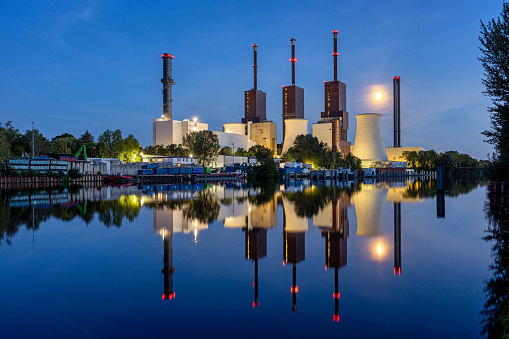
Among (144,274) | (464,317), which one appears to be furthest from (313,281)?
(144,274)

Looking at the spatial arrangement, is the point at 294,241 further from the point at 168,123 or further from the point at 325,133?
the point at 325,133

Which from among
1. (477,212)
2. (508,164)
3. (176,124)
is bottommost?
(477,212)

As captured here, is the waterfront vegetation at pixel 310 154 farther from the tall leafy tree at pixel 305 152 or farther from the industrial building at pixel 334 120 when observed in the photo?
the industrial building at pixel 334 120

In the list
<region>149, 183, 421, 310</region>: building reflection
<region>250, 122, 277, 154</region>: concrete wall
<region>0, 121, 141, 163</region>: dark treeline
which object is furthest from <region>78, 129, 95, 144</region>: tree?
<region>149, 183, 421, 310</region>: building reflection

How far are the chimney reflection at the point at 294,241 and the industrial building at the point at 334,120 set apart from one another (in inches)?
3414

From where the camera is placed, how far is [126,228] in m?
9.59

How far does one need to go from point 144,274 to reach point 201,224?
15.9 feet

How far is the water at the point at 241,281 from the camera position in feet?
12.0

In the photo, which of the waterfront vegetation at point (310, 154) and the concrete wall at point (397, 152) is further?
the concrete wall at point (397, 152)

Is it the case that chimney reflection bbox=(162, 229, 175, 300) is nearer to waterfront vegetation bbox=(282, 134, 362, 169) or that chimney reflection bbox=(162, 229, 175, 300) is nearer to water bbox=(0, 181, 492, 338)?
water bbox=(0, 181, 492, 338)

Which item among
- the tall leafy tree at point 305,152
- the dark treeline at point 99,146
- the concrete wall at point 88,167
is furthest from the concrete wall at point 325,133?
the concrete wall at point 88,167

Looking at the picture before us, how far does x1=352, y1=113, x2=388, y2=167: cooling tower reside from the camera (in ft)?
235

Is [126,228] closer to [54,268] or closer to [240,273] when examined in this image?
[54,268]

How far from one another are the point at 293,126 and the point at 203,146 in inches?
1157
